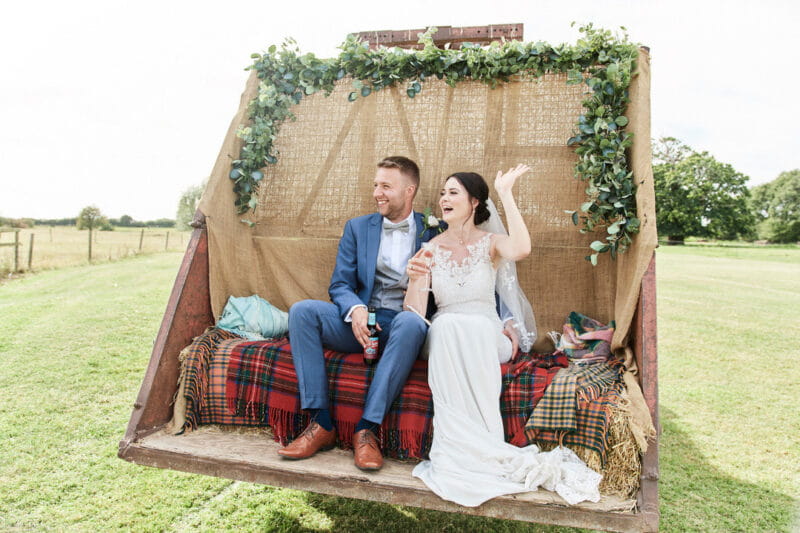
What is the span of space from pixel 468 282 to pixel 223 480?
2179mm

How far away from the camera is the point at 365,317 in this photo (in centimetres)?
309

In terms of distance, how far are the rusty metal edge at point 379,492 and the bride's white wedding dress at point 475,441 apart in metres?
0.05

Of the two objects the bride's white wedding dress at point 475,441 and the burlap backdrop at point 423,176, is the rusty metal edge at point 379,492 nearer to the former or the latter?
the bride's white wedding dress at point 475,441

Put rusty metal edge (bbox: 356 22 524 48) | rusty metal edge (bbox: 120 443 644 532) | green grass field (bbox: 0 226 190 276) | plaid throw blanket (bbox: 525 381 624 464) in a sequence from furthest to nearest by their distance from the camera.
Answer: green grass field (bbox: 0 226 190 276), rusty metal edge (bbox: 356 22 524 48), plaid throw blanket (bbox: 525 381 624 464), rusty metal edge (bbox: 120 443 644 532)

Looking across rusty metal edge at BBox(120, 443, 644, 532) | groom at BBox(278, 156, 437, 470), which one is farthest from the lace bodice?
rusty metal edge at BBox(120, 443, 644, 532)

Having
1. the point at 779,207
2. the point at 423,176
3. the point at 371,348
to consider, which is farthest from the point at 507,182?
the point at 779,207

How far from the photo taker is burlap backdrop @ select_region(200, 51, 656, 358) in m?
3.73

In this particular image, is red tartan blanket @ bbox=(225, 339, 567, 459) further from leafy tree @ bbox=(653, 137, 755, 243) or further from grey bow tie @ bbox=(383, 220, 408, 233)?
leafy tree @ bbox=(653, 137, 755, 243)

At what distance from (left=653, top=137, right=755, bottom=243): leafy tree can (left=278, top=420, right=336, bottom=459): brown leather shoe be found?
2056 inches

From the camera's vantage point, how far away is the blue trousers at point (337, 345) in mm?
2801

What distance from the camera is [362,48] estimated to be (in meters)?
3.96

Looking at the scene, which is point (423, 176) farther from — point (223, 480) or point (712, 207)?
point (712, 207)

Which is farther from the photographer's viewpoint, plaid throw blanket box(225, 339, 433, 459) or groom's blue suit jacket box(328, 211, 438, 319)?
groom's blue suit jacket box(328, 211, 438, 319)

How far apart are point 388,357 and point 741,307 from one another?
9.41m
